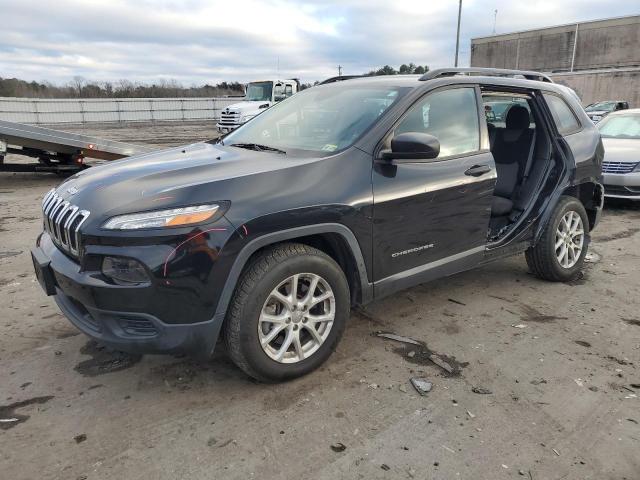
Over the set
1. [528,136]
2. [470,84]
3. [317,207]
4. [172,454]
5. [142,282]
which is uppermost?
[470,84]

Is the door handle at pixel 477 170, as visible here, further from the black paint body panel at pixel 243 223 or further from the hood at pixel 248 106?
the hood at pixel 248 106

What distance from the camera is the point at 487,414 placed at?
2707 millimetres

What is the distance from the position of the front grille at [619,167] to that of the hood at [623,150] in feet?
0.17

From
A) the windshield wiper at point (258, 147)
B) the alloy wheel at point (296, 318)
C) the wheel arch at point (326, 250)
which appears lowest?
the alloy wheel at point (296, 318)

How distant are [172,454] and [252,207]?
4.19 ft

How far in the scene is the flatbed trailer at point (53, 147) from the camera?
9.29 m

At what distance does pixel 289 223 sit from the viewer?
2.77 m

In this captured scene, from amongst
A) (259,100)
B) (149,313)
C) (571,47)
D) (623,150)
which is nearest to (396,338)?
(149,313)

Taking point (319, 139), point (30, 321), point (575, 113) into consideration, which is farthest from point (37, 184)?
point (575, 113)

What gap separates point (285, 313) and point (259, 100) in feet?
61.7

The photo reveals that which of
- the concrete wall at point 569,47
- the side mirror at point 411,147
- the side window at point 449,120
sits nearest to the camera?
the side mirror at point 411,147

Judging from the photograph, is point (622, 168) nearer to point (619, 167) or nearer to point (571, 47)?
point (619, 167)

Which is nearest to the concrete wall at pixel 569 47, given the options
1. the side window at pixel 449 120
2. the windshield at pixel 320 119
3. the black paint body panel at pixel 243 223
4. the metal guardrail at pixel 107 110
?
the metal guardrail at pixel 107 110

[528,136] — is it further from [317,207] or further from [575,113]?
[317,207]
